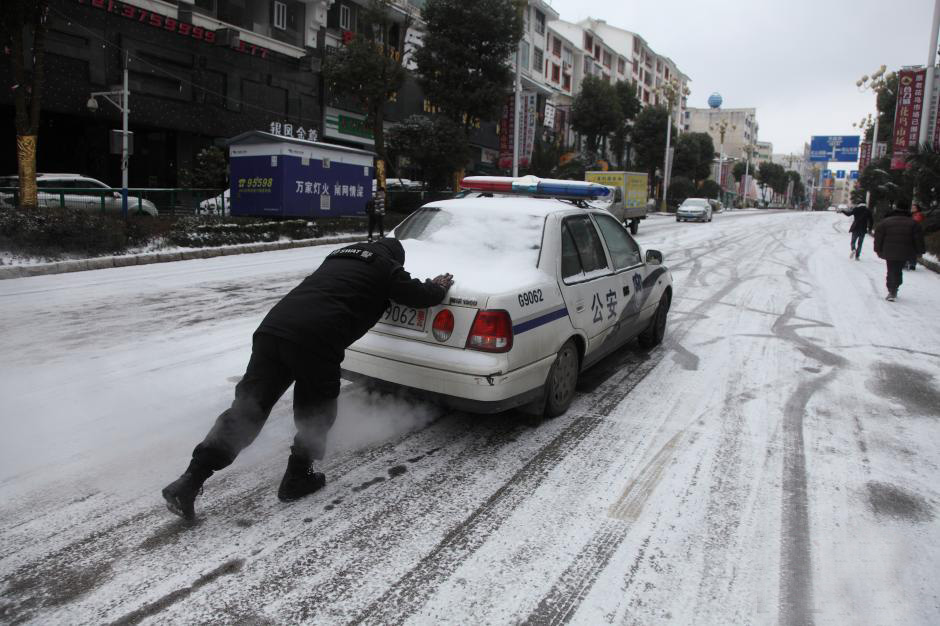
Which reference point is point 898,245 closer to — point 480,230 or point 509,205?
point 509,205

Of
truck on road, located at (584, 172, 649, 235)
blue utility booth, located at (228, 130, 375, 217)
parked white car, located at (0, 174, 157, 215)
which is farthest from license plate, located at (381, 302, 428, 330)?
truck on road, located at (584, 172, 649, 235)

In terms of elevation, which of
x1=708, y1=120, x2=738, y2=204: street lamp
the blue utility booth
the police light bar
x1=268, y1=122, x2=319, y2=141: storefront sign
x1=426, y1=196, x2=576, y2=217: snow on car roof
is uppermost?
x1=708, y1=120, x2=738, y2=204: street lamp

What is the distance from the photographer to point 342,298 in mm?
3279

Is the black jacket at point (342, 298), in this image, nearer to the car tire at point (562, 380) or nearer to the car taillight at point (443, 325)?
the car taillight at point (443, 325)

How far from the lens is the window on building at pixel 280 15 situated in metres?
28.0

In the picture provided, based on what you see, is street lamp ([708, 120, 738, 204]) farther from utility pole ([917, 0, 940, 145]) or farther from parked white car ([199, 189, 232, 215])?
parked white car ([199, 189, 232, 215])

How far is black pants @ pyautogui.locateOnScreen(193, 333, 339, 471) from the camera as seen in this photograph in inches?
123

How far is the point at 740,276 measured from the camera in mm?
13812

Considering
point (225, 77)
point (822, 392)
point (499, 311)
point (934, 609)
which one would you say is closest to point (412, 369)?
point (499, 311)

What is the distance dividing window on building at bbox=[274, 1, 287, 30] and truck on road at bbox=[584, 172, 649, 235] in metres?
14.8

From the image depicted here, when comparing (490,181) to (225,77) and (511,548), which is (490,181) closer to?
(511,548)

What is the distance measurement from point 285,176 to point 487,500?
16607mm

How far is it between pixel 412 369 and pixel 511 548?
1.43m

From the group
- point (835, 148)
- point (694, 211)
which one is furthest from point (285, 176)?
point (835, 148)
